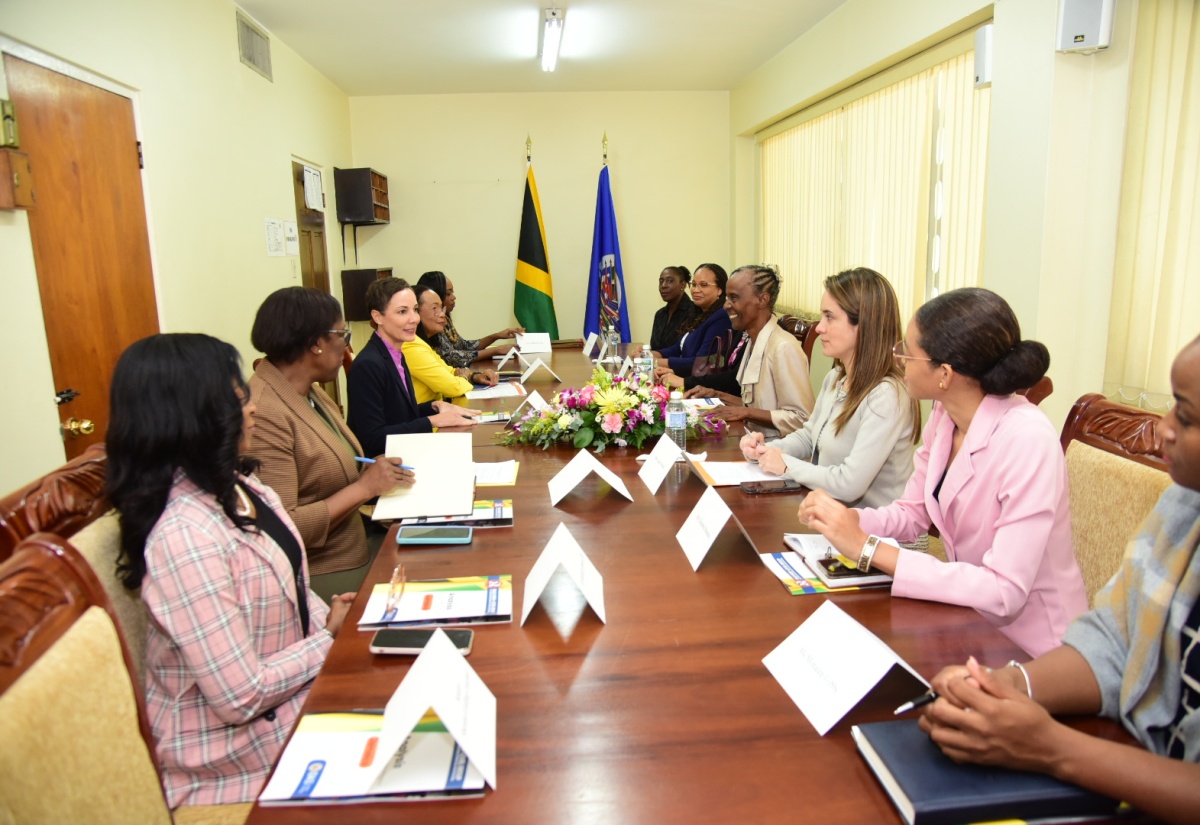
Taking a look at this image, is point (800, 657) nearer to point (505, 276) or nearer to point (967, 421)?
point (967, 421)

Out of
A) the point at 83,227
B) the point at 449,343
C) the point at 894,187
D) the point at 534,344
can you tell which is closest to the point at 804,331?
the point at 894,187

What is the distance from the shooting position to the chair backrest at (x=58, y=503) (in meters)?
1.12

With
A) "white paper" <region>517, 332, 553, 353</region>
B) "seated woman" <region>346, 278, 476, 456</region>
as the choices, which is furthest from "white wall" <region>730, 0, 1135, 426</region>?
"white paper" <region>517, 332, 553, 353</region>

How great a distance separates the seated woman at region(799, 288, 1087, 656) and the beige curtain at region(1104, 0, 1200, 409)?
1551mm

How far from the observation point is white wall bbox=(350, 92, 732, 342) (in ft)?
22.8

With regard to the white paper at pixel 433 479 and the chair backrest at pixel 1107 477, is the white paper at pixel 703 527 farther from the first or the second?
the chair backrest at pixel 1107 477

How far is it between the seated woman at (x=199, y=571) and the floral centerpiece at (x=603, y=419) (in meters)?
1.34

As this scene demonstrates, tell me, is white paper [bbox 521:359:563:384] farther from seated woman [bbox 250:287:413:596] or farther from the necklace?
the necklace

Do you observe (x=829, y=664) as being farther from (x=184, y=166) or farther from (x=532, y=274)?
(x=532, y=274)

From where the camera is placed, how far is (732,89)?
277 inches

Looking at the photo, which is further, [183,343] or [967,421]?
[967,421]

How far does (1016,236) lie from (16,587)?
135 inches

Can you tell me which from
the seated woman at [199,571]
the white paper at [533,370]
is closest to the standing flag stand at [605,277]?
the white paper at [533,370]

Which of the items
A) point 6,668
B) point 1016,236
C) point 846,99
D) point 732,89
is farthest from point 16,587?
point 732,89
